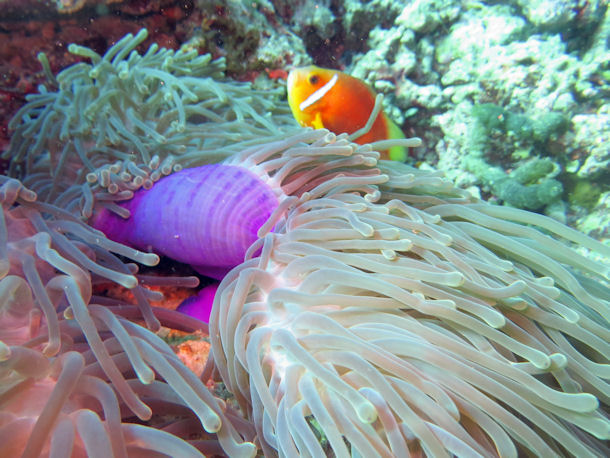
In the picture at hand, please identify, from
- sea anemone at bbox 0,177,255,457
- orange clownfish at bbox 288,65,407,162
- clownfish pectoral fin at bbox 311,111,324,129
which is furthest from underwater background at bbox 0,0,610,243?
sea anemone at bbox 0,177,255,457

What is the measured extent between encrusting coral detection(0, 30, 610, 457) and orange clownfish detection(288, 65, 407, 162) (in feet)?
2.77

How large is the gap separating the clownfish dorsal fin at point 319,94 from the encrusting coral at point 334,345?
2.73 feet

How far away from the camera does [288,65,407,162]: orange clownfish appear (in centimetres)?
233

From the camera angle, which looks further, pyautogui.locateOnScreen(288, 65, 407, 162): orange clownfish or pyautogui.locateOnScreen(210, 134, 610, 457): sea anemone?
pyautogui.locateOnScreen(288, 65, 407, 162): orange clownfish

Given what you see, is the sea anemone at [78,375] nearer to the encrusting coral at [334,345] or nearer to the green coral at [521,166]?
the encrusting coral at [334,345]

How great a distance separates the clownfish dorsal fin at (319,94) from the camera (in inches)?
91.0

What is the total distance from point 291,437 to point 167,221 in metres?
1.00

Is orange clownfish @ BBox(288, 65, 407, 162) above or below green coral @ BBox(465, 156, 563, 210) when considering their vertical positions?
above

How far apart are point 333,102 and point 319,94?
108mm

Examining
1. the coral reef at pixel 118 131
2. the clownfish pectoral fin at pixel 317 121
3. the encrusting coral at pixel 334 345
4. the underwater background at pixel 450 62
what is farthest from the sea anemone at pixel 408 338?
the underwater background at pixel 450 62

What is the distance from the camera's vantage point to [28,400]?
3.45ft

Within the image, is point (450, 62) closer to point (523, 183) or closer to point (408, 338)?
point (523, 183)

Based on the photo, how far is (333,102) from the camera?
7.80 feet

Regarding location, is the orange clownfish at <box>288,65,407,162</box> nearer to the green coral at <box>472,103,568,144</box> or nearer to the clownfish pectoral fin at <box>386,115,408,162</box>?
the clownfish pectoral fin at <box>386,115,408,162</box>
